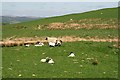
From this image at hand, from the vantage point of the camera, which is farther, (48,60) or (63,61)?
(63,61)

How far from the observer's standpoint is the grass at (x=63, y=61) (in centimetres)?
2042

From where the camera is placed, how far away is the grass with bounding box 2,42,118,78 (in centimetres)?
2042

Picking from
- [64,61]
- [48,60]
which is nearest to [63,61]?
[64,61]

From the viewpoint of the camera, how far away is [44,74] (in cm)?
2011

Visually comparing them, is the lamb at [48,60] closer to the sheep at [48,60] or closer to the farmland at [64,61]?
the sheep at [48,60]

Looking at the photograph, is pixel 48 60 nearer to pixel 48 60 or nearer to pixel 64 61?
pixel 48 60

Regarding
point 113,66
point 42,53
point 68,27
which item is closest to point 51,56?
point 42,53

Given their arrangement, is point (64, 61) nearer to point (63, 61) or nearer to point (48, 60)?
point (63, 61)

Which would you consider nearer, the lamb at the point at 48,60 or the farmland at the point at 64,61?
the farmland at the point at 64,61

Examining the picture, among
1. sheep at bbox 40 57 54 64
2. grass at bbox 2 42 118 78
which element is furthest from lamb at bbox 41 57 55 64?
grass at bbox 2 42 118 78

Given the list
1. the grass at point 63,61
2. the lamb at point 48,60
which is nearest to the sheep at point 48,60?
the lamb at point 48,60

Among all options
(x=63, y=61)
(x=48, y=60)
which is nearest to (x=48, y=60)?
(x=48, y=60)

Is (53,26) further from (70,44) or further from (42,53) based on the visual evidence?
(42,53)

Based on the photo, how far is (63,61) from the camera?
950 inches
